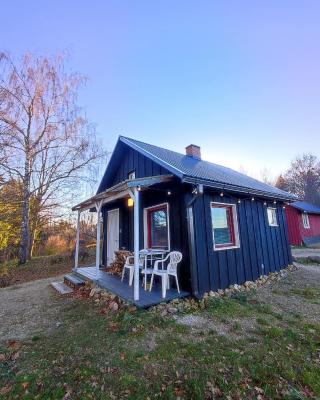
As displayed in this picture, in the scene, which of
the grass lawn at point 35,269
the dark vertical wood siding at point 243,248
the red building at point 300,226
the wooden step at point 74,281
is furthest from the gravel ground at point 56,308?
the red building at point 300,226

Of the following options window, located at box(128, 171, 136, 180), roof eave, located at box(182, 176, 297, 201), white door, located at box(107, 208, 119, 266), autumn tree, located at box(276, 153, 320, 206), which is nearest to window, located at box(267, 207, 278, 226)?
roof eave, located at box(182, 176, 297, 201)

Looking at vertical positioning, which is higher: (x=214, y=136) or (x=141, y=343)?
(x=214, y=136)

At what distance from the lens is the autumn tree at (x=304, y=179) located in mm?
32125

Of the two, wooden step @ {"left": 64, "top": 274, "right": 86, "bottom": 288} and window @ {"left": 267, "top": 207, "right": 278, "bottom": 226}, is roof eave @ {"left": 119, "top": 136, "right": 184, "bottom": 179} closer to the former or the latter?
wooden step @ {"left": 64, "top": 274, "right": 86, "bottom": 288}

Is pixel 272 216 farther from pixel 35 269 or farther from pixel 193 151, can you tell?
pixel 35 269

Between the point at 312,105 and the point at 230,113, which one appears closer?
the point at 312,105

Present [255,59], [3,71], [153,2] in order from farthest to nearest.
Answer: [3,71]
[255,59]
[153,2]

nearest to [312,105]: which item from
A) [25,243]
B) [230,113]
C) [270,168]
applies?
[230,113]

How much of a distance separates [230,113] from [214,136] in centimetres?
168

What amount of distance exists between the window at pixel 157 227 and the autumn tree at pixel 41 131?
6.80 meters

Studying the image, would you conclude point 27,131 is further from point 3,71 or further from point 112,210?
point 112,210

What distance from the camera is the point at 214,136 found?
12.4 metres

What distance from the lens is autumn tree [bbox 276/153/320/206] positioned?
32125 millimetres

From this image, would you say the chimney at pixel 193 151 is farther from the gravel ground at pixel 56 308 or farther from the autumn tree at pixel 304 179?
the autumn tree at pixel 304 179
